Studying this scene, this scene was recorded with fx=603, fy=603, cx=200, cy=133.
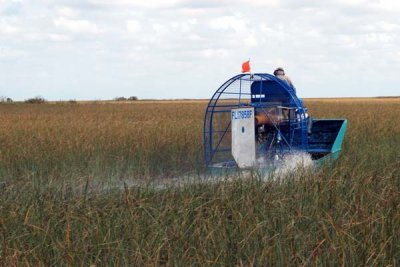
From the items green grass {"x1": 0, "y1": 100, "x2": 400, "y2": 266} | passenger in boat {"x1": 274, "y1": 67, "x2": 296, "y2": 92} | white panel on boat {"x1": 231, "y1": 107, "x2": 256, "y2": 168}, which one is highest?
passenger in boat {"x1": 274, "y1": 67, "x2": 296, "y2": 92}

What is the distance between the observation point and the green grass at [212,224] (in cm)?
409

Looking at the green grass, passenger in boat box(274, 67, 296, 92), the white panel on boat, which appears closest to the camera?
the green grass

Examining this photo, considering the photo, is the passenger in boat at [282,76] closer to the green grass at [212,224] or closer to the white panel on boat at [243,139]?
the white panel on boat at [243,139]

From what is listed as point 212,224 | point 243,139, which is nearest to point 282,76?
point 243,139

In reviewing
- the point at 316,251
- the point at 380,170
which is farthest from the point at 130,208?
the point at 380,170

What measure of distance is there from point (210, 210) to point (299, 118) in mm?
3884

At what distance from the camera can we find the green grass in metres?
4.09

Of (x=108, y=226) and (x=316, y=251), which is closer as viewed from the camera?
(x=316, y=251)

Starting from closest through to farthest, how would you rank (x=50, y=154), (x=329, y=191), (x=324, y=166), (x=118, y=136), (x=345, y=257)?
(x=345, y=257) < (x=329, y=191) < (x=324, y=166) < (x=50, y=154) < (x=118, y=136)

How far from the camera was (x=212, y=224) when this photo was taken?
4734mm

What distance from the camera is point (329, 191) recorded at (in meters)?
5.68

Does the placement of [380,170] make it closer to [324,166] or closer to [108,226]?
[324,166]

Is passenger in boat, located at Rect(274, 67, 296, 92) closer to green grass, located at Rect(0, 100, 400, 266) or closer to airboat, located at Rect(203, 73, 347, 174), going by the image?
airboat, located at Rect(203, 73, 347, 174)

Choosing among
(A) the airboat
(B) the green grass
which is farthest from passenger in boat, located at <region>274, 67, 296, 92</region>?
(B) the green grass
